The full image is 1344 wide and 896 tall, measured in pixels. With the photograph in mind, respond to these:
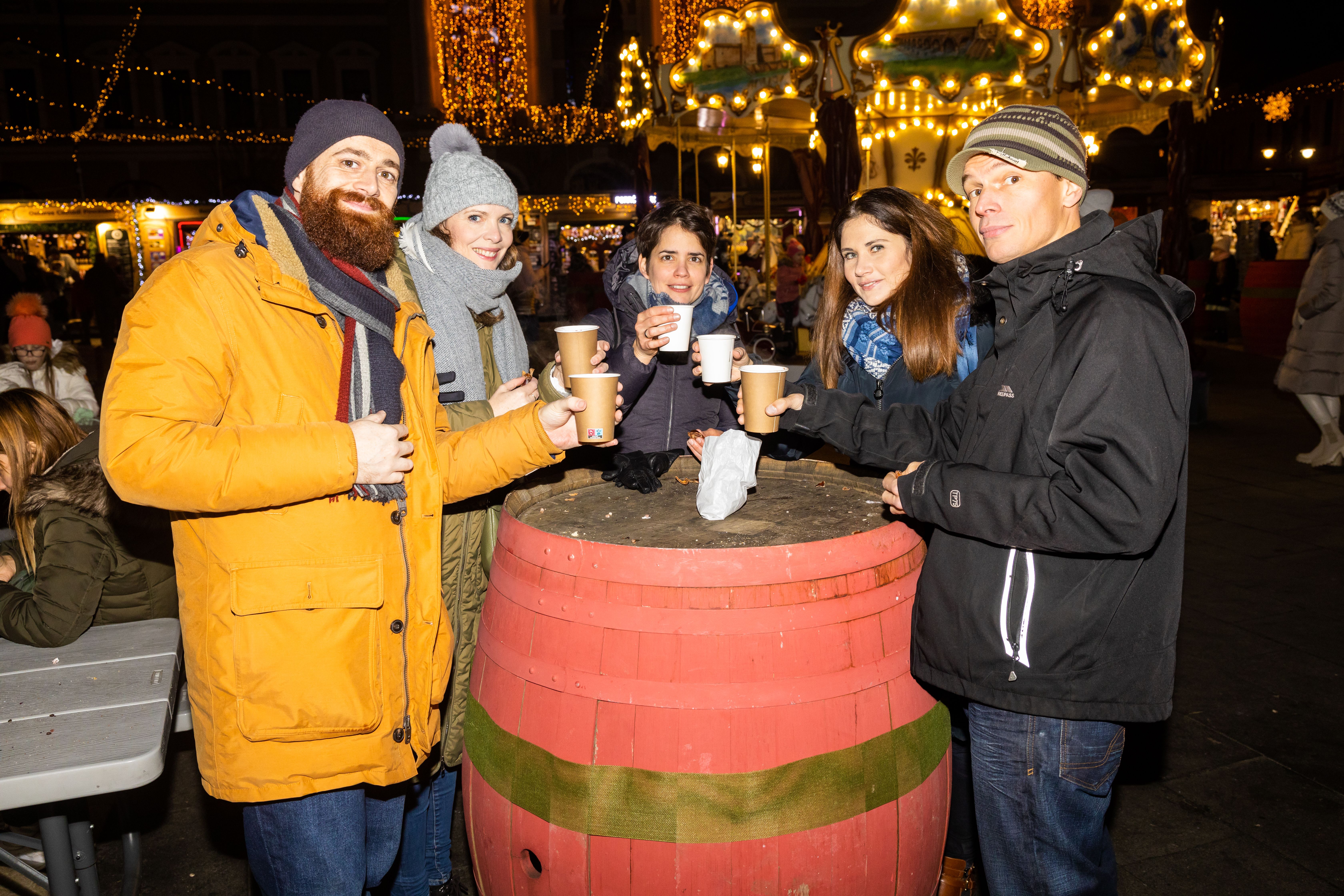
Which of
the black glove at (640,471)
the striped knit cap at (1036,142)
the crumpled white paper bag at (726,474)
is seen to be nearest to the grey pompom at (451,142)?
the black glove at (640,471)

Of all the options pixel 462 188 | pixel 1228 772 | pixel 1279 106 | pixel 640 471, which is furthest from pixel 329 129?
pixel 1279 106

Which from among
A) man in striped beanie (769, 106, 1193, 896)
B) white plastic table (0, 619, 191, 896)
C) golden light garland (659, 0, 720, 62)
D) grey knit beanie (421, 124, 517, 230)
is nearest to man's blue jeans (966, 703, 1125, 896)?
man in striped beanie (769, 106, 1193, 896)

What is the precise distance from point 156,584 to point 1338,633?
4.70 meters

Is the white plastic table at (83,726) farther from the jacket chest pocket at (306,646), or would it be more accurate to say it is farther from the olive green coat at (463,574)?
the olive green coat at (463,574)

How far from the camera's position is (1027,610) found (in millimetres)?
1558

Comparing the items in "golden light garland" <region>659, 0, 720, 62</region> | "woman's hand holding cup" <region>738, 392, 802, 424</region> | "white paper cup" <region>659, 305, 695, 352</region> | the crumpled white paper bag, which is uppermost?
"golden light garland" <region>659, 0, 720, 62</region>

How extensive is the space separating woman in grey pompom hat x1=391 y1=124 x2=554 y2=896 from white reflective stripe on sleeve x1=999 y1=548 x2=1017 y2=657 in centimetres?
119

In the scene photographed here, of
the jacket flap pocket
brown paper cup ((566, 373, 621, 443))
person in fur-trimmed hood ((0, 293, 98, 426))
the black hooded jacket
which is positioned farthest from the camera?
person in fur-trimmed hood ((0, 293, 98, 426))

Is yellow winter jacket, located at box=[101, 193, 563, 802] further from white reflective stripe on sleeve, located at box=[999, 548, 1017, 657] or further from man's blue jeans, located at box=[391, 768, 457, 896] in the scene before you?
white reflective stripe on sleeve, located at box=[999, 548, 1017, 657]

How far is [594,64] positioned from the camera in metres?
20.5

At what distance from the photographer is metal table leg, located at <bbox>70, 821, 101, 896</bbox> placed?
2359mm

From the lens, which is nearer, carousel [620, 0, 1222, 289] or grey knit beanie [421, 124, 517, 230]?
grey knit beanie [421, 124, 517, 230]

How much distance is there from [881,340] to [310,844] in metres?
1.79

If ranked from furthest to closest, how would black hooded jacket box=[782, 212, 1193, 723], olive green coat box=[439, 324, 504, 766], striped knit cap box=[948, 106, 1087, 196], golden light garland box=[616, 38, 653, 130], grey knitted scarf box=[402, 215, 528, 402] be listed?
golden light garland box=[616, 38, 653, 130] → grey knitted scarf box=[402, 215, 528, 402] → olive green coat box=[439, 324, 504, 766] → striped knit cap box=[948, 106, 1087, 196] → black hooded jacket box=[782, 212, 1193, 723]
